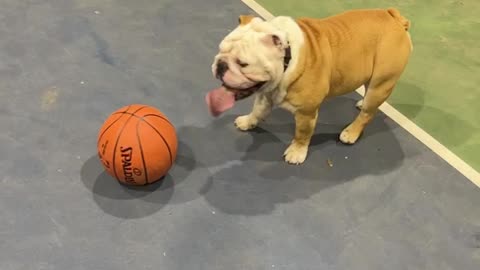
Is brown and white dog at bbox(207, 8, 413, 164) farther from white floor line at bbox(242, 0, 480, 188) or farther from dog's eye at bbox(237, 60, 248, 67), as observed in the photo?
white floor line at bbox(242, 0, 480, 188)

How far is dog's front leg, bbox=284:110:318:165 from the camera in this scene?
1.94 metres

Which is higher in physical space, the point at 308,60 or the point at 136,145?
the point at 308,60

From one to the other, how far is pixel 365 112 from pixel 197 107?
0.67 m

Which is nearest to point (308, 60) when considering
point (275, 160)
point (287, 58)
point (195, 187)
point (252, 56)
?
point (287, 58)

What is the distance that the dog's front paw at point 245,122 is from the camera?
219 cm

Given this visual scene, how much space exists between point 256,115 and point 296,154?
22cm

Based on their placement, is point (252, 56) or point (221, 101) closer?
point (252, 56)

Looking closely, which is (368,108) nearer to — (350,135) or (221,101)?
(350,135)

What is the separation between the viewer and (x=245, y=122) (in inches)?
86.5

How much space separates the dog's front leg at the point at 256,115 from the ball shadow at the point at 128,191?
28cm

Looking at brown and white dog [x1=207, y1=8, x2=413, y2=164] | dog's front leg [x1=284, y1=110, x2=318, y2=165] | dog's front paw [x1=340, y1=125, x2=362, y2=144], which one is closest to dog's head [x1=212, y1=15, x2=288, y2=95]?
brown and white dog [x1=207, y1=8, x2=413, y2=164]

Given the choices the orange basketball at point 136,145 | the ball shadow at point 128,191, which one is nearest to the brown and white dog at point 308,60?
the orange basketball at point 136,145

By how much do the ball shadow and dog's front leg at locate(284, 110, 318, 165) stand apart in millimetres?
369

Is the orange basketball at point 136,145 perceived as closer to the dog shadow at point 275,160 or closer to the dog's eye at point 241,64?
the dog shadow at point 275,160
